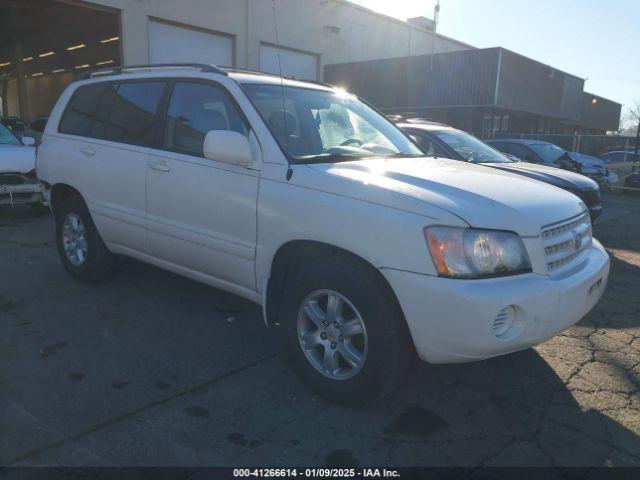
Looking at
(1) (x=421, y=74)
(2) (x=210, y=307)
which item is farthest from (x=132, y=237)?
(1) (x=421, y=74)

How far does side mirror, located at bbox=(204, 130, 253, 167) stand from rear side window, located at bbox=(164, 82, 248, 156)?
0.90 feet

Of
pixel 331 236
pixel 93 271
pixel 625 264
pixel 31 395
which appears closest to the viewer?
pixel 331 236

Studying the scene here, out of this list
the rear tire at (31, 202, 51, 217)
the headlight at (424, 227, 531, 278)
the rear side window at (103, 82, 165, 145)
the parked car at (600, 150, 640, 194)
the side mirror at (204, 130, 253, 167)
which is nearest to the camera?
the headlight at (424, 227, 531, 278)

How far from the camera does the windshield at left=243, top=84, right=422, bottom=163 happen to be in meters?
3.46

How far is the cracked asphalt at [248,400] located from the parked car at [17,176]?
4.17 metres

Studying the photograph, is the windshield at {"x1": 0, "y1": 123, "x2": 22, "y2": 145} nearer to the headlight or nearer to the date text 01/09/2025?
the date text 01/09/2025

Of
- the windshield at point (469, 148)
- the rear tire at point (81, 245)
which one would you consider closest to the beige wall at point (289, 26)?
the windshield at point (469, 148)

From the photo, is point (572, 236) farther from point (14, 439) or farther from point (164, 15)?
point (164, 15)

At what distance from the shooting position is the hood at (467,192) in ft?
8.87

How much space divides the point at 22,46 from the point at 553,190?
29.4 meters

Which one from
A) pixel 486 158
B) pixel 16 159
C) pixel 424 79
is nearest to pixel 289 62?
pixel 424 79

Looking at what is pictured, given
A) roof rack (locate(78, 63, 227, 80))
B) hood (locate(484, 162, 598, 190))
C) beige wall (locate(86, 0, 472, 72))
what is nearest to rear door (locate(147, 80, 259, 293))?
roof rack (locate(78, 63, 227, 80))

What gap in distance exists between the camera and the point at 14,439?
2.65m

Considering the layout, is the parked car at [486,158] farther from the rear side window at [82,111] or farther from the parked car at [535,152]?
the rear side window at [82,111]
